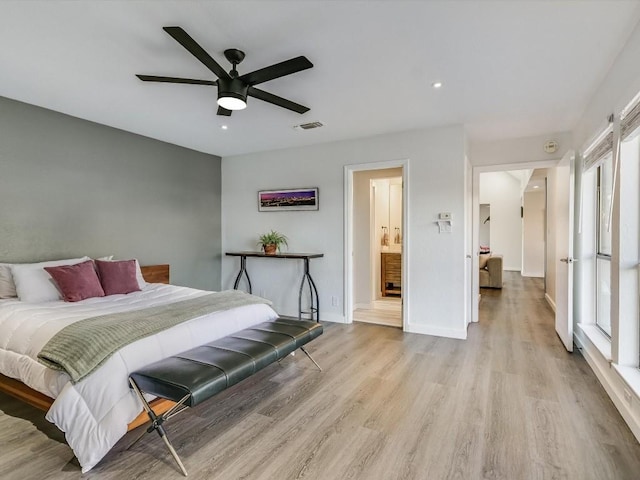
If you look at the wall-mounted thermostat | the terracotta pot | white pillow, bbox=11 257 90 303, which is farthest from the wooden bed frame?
the wall-mounted thermostat

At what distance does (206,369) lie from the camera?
2.00m

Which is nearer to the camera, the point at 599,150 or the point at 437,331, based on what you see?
the point at 599,150

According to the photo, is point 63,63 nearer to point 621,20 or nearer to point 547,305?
point 621,20

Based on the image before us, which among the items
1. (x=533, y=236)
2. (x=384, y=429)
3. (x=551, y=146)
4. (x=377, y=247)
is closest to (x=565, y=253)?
(x=551, y=146)

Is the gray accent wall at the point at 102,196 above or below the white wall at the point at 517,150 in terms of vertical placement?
below

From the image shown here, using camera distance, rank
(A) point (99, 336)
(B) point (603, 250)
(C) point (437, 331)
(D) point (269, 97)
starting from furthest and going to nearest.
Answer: (C) point (437, 331) < (B) point (603, 250) < (D) point (269, 97) < (A) point (99, 336)

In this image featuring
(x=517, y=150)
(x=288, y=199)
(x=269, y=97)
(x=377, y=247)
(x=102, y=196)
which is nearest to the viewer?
(x=269, y=97)

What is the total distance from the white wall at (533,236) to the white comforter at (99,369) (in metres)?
9.43

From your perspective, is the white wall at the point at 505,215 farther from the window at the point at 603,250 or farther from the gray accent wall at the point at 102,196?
the gray accent wall at the point at 102,196

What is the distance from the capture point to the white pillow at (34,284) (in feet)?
9.69

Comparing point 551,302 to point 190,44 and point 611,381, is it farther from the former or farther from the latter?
point 190,44

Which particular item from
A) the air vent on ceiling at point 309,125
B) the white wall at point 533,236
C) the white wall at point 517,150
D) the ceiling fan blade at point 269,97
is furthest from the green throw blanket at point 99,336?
the white wall at point 533,236

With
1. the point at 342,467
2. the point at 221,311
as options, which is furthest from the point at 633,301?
the point at 221,311

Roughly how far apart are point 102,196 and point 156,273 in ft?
3.76
